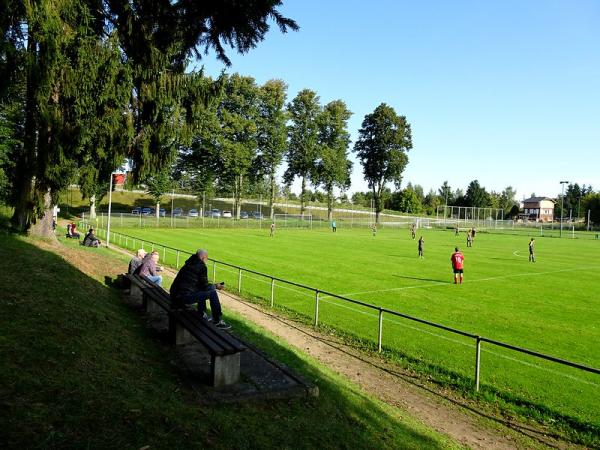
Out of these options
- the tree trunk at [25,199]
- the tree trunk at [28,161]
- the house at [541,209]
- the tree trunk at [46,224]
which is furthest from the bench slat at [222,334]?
the house at [541,209]

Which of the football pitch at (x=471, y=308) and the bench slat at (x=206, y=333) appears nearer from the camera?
the bench slat at (x=206, y=333)

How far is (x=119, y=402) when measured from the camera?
4500mm

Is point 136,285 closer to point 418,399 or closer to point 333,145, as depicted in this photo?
point 418,399

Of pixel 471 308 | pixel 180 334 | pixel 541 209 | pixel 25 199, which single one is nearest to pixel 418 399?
pixel 180 334

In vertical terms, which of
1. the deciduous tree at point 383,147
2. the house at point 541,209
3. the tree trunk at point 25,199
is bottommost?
the tree trunk at point 25,199

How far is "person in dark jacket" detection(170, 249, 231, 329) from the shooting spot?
818cm

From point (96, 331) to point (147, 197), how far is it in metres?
79.9

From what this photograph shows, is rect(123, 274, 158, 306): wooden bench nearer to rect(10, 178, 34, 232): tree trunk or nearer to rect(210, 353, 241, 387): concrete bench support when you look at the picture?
rect(210, 353, 241, 387): concrete bench support

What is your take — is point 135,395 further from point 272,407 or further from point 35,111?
point 35,111

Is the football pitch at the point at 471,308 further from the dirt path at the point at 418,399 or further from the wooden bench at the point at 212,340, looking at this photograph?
the wooden bench at the point at 212,340

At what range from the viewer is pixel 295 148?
3024 inches

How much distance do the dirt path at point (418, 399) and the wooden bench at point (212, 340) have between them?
9.78 feet

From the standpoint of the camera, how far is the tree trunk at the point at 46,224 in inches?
633

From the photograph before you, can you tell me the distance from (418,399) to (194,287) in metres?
4.54
